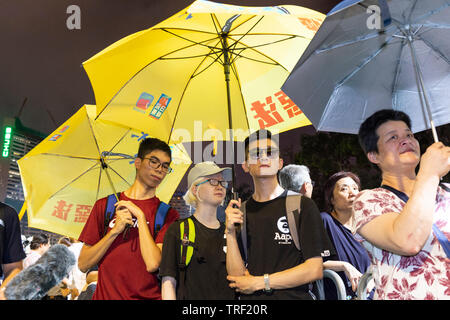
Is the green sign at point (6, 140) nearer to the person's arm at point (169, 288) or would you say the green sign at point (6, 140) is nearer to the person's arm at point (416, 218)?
the person's arm at point (169, 288)

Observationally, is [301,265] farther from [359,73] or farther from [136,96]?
[136,96]

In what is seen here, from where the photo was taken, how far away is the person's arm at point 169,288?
342 centimetres

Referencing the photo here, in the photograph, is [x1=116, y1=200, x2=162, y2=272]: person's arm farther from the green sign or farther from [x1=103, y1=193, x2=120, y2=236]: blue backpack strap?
the green sign

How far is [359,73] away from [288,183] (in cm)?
199

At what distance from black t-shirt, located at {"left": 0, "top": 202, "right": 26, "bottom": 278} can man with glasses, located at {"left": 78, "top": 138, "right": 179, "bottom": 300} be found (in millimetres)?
581

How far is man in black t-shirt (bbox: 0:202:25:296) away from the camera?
12.2 feet

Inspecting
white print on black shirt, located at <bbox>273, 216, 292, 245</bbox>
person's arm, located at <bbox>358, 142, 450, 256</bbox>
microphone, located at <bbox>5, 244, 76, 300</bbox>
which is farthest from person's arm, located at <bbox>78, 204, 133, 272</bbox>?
person's arm, located at <bbox>358, 142, 450, 256</bbox>

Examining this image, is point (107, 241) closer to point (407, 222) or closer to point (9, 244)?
point (9, 244)

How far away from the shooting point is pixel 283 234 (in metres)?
3.23

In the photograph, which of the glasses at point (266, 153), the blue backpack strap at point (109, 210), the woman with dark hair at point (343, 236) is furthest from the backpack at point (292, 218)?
the blue backpack strap at point (109, 210)
